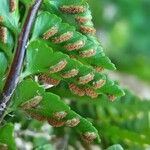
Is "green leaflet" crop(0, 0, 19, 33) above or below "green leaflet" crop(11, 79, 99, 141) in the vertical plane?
above

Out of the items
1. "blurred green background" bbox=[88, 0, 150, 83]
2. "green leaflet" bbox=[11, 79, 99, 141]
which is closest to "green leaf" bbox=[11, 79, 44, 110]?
"green leaflet" bbox=[11, 79, 99, 141]

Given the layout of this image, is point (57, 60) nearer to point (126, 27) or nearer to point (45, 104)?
point (45, 104)

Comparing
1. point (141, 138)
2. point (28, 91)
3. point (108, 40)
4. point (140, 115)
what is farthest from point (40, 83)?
point (108, 40)

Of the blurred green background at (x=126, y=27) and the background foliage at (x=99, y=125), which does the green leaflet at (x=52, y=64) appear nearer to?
the background foliage at (x=99, y=125)

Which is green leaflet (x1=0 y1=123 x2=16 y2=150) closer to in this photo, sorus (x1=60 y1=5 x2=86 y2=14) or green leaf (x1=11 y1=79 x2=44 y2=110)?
green leaf (x1=11 y1=79 x2=44 y2=110)

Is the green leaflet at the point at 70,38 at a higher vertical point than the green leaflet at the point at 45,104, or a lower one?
higher

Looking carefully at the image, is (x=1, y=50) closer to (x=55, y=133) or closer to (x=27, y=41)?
(x=27, y=41)

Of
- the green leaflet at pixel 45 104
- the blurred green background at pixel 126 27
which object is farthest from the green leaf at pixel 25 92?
the blurred green background at pixel 126 27
